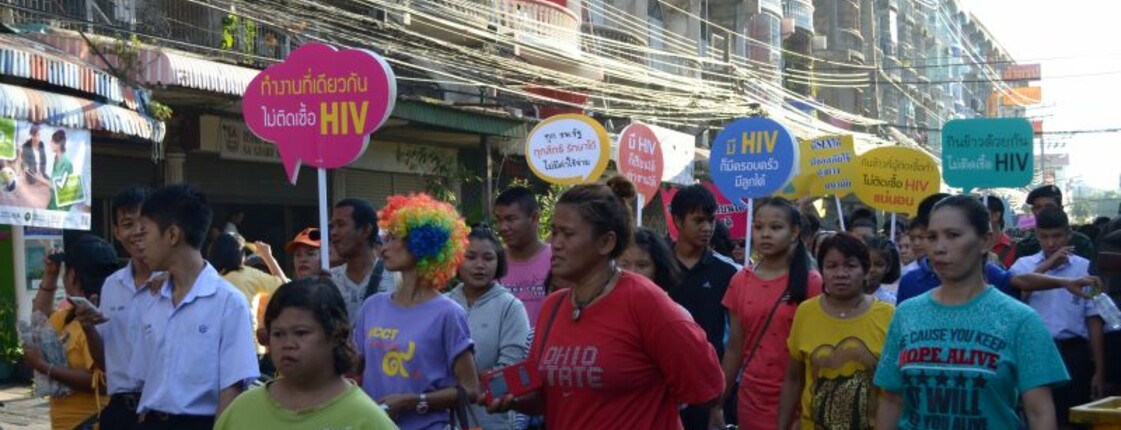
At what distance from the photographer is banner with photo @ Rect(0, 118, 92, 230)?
38.1 ft

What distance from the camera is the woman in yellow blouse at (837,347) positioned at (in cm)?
589

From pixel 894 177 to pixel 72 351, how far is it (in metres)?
11.7

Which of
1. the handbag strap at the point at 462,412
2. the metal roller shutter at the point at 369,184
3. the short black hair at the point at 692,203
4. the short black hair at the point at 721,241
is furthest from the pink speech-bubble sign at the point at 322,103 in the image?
the metal roller shutter at the point at 369,184

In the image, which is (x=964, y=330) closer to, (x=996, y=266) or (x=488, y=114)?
(x=996, y=266)

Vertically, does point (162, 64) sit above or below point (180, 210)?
above

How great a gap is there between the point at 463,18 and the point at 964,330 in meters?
17.0

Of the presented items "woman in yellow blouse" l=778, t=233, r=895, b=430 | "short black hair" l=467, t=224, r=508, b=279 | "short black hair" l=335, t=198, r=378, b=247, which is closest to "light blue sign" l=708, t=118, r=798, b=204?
"woman in yellow blouse" l=778, t=233, r=895, b=430

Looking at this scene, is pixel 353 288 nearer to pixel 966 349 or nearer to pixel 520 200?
pixel 520 200

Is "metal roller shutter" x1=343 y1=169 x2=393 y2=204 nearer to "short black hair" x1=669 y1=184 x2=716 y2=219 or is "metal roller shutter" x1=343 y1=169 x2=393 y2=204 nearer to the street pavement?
the street pavement

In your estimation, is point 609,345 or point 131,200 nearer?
point 609,345

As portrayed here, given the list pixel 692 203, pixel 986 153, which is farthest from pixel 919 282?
pixel 986 153

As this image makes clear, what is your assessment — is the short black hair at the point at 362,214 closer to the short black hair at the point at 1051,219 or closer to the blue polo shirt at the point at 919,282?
the blue polo shirt at the point at 919,282

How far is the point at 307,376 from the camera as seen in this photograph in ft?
13.3

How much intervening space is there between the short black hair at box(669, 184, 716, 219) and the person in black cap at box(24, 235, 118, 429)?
2936mm
